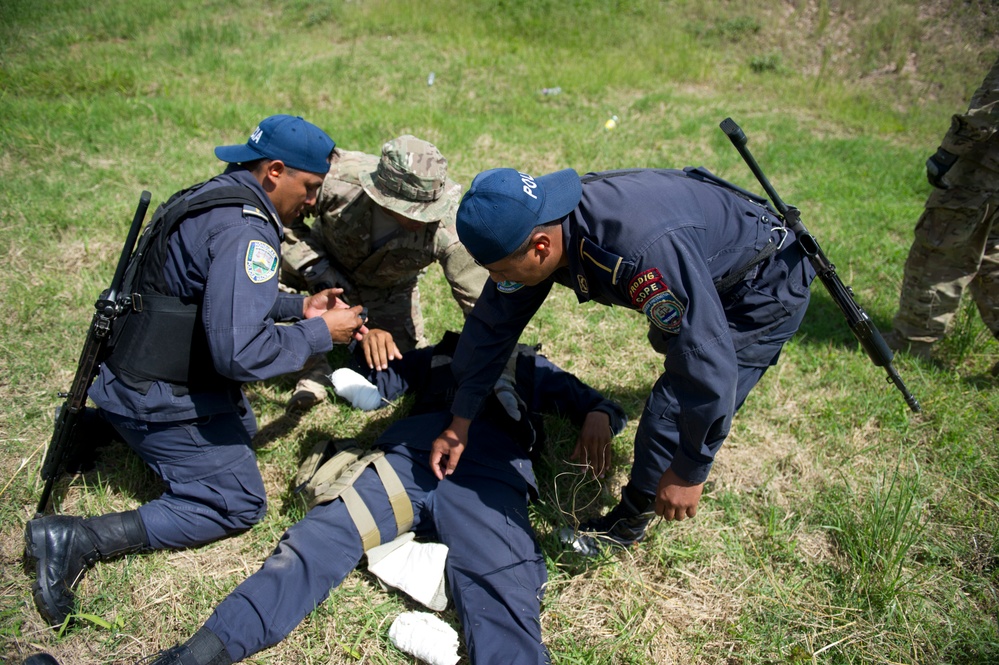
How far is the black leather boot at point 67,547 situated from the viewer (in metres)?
2.33

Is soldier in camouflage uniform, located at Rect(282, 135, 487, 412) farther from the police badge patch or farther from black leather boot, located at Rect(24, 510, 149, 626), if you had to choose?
black leather boot, located at Rect(24, 510, 149, 626)

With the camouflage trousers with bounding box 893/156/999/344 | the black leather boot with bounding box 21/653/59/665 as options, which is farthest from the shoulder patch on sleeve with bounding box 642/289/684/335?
the camouflage trousers with bounding box 893/156/999/344

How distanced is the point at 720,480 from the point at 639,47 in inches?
341

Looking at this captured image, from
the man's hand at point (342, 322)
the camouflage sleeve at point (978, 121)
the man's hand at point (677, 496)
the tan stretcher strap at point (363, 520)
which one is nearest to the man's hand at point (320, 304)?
the man's hand at point (342, 322)

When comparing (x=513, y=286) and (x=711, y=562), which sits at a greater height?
(x=513, y=286)

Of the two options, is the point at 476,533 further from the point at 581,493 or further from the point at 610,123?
the point at 610,123

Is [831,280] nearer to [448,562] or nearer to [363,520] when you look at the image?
[448,562]

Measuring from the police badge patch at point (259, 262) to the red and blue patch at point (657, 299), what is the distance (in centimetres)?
144

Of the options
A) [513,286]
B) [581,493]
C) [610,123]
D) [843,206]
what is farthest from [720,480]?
[610,123]

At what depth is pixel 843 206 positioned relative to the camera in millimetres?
6270

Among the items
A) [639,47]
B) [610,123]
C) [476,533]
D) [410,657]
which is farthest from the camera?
[639,47]

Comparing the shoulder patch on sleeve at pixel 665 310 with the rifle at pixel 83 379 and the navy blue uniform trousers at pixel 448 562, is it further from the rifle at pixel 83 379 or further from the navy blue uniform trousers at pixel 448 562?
the rifle at pixel 83 379

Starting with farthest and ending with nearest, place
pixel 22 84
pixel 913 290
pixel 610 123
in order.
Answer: pixel 610 123 < pixel 22 84 < pixel 913 290

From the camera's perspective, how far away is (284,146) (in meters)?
2.81
